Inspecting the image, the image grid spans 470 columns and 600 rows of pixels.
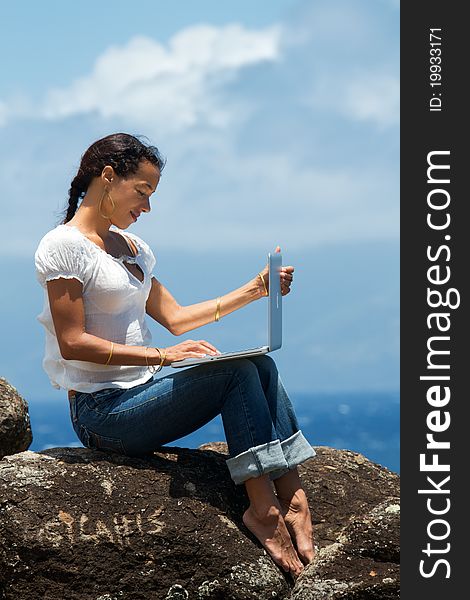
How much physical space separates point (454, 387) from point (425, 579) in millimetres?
929

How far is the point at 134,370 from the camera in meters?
6.58

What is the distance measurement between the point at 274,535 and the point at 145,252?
5.37ft

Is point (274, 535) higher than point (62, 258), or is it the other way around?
point (62, 258)

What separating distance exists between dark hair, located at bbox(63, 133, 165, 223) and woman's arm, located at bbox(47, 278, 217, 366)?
1.98 feet

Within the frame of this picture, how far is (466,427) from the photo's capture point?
6.31 metres

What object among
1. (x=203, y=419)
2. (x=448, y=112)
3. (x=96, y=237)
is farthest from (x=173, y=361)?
(x=448, y=112)

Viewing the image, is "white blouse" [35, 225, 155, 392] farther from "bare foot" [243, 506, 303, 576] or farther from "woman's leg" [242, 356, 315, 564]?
"bare foot" [243, 506, 303, 576]

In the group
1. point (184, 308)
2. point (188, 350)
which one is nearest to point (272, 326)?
point (188, 350)

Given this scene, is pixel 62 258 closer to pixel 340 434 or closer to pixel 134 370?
pixel 134 370

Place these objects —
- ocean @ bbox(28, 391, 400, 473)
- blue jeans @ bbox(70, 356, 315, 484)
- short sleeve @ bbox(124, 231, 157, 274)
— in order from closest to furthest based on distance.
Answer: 1. blue jeans @ bbox(70, 356, 315, 484)
2. short sleeve @ bbox(124, 231, 157, 274)
3. ocean @ bbox(28, 391, 400, 473)

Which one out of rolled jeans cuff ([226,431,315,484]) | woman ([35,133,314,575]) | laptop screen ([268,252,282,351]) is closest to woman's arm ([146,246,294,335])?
woman ([35,133,314,575])

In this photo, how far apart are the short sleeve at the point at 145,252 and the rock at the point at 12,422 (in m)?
1.45

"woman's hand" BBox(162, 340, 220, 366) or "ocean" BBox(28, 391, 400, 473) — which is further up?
"ocean" BBox(28, 391, 400, 473)

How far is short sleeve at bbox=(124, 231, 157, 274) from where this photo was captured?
22.5ft
